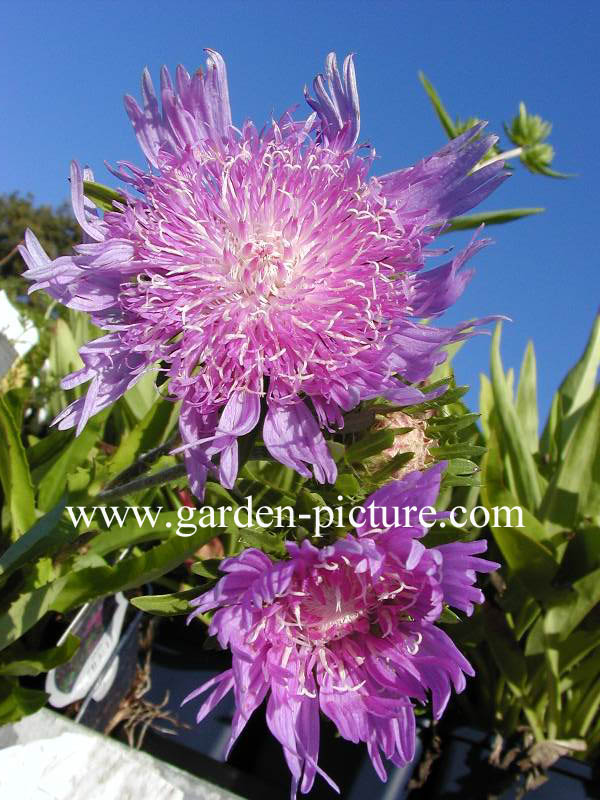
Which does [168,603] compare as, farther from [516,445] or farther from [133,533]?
[516,445]

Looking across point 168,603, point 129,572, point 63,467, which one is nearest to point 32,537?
point 129,572

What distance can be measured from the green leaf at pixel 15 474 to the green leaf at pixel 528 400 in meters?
1.03

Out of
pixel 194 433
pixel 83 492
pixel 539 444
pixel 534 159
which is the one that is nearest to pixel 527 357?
pixel 539 444

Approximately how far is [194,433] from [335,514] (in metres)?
0.15

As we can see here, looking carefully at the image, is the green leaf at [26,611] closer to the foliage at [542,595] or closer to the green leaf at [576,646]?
the foliage at [542,595]

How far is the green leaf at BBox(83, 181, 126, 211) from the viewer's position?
0.69m

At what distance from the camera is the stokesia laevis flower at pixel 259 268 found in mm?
612

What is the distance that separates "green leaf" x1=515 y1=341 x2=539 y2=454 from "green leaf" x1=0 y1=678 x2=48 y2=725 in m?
1.10

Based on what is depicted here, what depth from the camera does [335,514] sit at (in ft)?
1.93

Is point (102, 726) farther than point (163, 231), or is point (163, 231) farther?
point (102, 726)

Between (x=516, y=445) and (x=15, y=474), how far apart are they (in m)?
0.85

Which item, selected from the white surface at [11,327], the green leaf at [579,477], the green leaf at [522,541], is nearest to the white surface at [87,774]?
the green leaf at [522,541]

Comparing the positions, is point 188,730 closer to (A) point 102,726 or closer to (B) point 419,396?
(A) point 102,726

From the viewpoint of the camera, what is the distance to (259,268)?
0.65 meters
